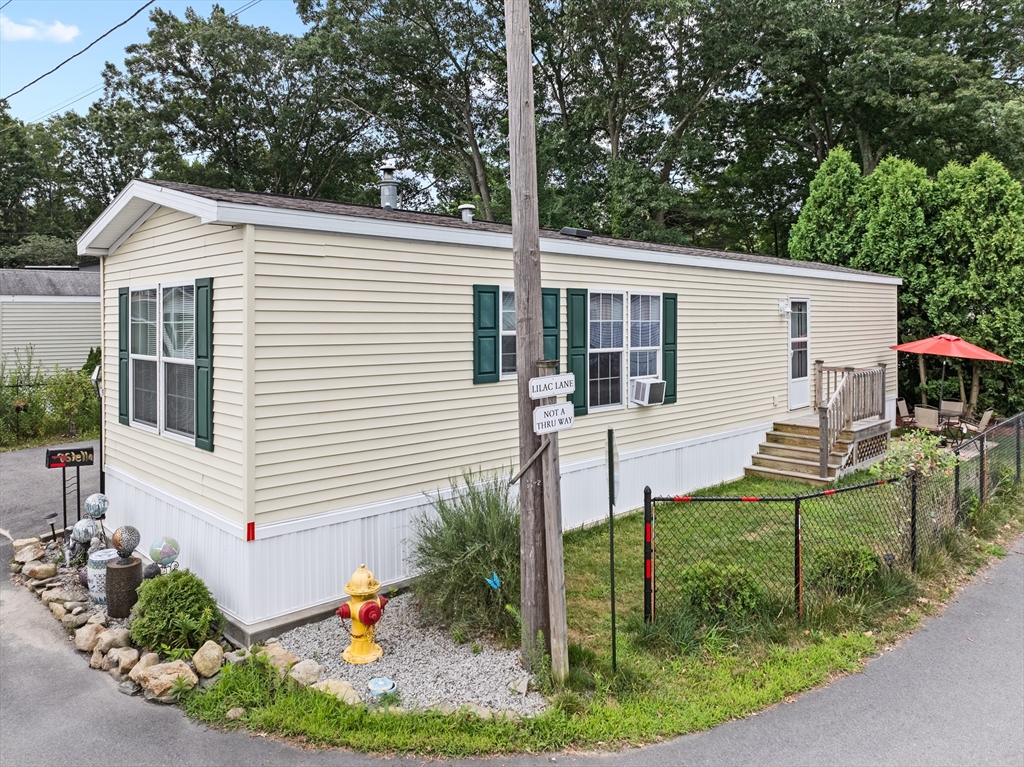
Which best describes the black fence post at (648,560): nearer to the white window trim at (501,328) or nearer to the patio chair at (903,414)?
the white window trim at (501,328)

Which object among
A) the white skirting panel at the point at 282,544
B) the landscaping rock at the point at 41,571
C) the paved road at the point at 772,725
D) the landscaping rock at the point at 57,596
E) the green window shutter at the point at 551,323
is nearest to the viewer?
the paved road at the point at 772,725

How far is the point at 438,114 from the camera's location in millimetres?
23234

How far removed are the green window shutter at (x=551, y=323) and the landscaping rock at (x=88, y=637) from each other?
4653 mm

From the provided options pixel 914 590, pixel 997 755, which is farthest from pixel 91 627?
pixel 914 590

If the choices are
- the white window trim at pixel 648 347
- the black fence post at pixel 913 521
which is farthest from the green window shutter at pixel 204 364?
the black fence post at pixel 913 521

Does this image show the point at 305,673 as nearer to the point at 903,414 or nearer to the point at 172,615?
the point at 172,615

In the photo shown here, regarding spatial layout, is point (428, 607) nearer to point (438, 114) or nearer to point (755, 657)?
point (755, 657)

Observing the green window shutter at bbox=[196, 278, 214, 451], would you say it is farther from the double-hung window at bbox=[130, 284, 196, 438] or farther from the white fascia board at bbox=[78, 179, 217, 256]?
the white fascia board at bbox=[78, 179, 217, 256]

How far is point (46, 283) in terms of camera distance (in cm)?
1789

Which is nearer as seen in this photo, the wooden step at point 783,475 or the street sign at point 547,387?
the street sign at point 547,387

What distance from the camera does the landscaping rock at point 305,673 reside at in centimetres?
423

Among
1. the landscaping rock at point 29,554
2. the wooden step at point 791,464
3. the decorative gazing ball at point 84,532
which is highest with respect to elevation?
the wooden step at point 791,464

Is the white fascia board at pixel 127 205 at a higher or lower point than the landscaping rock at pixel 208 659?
higher

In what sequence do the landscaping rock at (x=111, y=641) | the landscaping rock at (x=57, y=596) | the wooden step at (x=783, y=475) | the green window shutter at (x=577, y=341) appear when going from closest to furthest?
1. the landscaping rock at (x=111, y=641)
2. the landscaping rock at (x=57, y=596)
3. the green window shutter at (x=577, y=341)
4. the wooden step at (x=783, y=475)
